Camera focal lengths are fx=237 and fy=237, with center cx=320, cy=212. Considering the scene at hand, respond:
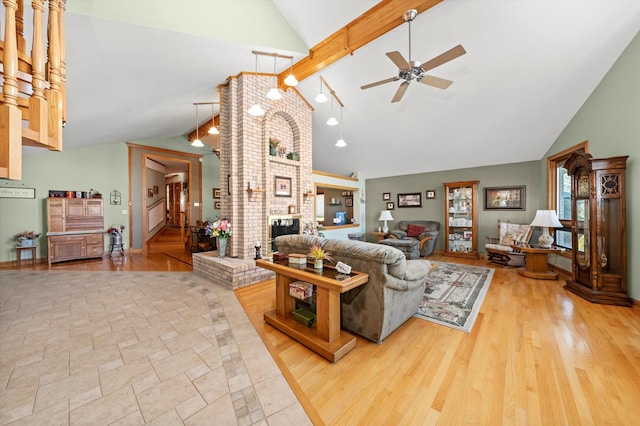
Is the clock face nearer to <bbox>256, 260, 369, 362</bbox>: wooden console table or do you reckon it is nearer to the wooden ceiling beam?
the wooden ceiling beam

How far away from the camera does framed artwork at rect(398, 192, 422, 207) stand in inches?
286

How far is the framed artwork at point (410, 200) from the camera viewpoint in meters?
7.27

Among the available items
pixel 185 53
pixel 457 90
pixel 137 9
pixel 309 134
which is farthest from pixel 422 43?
pixel 137 9

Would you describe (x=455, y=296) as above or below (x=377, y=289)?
below

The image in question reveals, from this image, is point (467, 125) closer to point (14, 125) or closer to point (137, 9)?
point (137, 9)

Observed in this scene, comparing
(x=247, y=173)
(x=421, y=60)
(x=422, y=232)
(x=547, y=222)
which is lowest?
(x=422, y=232)

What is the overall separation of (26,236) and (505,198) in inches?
434

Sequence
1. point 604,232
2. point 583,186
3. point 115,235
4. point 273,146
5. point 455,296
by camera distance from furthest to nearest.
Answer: point 115,235, point 273,146, point 583,186, point 455,296, point 604,232

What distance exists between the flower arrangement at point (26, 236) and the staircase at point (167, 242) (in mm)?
2196

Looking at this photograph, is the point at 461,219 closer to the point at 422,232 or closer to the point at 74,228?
the point at 422,232

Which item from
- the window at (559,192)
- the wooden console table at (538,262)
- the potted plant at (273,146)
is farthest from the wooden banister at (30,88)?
the window at (559,192)

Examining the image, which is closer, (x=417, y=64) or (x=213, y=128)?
(x=417, y=64)

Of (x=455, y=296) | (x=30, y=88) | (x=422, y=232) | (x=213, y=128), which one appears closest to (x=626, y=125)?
(x=455, y=296)

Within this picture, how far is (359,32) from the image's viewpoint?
3281 mm
